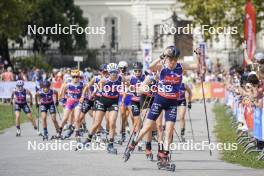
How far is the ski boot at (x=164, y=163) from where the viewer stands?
1673 cm

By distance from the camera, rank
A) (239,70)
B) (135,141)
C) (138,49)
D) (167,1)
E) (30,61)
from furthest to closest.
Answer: (167,1), (138,49), (30,61), (239,70), (135,141)

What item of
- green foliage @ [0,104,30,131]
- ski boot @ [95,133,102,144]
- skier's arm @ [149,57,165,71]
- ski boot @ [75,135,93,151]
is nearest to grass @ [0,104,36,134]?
green foliage @ [0,104,30,131]

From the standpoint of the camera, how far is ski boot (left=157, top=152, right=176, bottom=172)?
16.7m

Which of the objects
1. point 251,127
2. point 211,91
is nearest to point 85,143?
point 251,127

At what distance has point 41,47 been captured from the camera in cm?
6731

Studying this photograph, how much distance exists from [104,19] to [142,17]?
351 centimetres

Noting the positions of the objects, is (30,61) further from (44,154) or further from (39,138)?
(44,154)

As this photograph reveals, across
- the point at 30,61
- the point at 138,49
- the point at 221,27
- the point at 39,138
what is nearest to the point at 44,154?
the point at 39,138

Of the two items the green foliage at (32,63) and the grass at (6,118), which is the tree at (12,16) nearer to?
the green foliage at (32,63)

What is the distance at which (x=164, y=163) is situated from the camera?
16906mm

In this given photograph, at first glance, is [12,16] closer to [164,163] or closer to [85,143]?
[85,143]

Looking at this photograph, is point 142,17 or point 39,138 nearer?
point 39,138

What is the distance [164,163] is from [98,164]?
1554mm

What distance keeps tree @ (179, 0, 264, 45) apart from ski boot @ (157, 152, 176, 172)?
32140 millimetres
